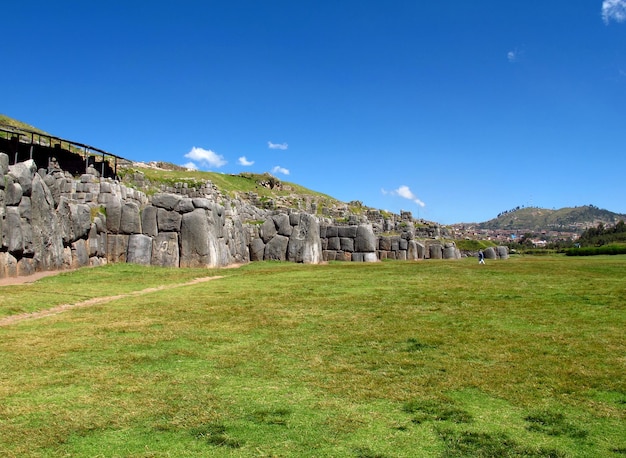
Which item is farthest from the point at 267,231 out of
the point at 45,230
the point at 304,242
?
the point at 45,230

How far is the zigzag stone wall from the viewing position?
67.2 feet

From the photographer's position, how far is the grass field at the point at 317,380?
4.78 meters

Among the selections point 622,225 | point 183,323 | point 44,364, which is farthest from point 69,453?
point 622,225

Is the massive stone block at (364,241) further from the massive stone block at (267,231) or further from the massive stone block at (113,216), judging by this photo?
the massive stone block at (113,216)

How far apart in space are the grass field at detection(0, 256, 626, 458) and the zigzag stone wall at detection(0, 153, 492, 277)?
29.0 feet

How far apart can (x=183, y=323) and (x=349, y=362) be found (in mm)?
4594

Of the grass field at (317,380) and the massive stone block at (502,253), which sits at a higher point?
the massive stone block at (502,253)

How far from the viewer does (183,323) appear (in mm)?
10695

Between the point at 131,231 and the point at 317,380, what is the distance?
2234cm

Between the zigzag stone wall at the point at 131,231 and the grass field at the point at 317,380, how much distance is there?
29.0ft

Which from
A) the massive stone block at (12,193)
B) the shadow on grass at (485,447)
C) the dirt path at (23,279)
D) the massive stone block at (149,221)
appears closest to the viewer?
the shadow on grass at (485,447)

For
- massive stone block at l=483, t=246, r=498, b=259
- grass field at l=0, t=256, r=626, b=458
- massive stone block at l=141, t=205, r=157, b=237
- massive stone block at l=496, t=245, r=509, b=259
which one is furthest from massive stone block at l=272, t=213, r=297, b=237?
massive stone block at l=496, t=245, r=509, b=259

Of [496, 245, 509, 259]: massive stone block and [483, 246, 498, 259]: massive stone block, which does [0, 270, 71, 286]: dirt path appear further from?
[496, 245, 509, 259]: massive stone block

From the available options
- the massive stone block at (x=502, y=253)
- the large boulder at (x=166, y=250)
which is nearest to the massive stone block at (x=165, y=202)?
the large boulder at (x=166, y=250)
